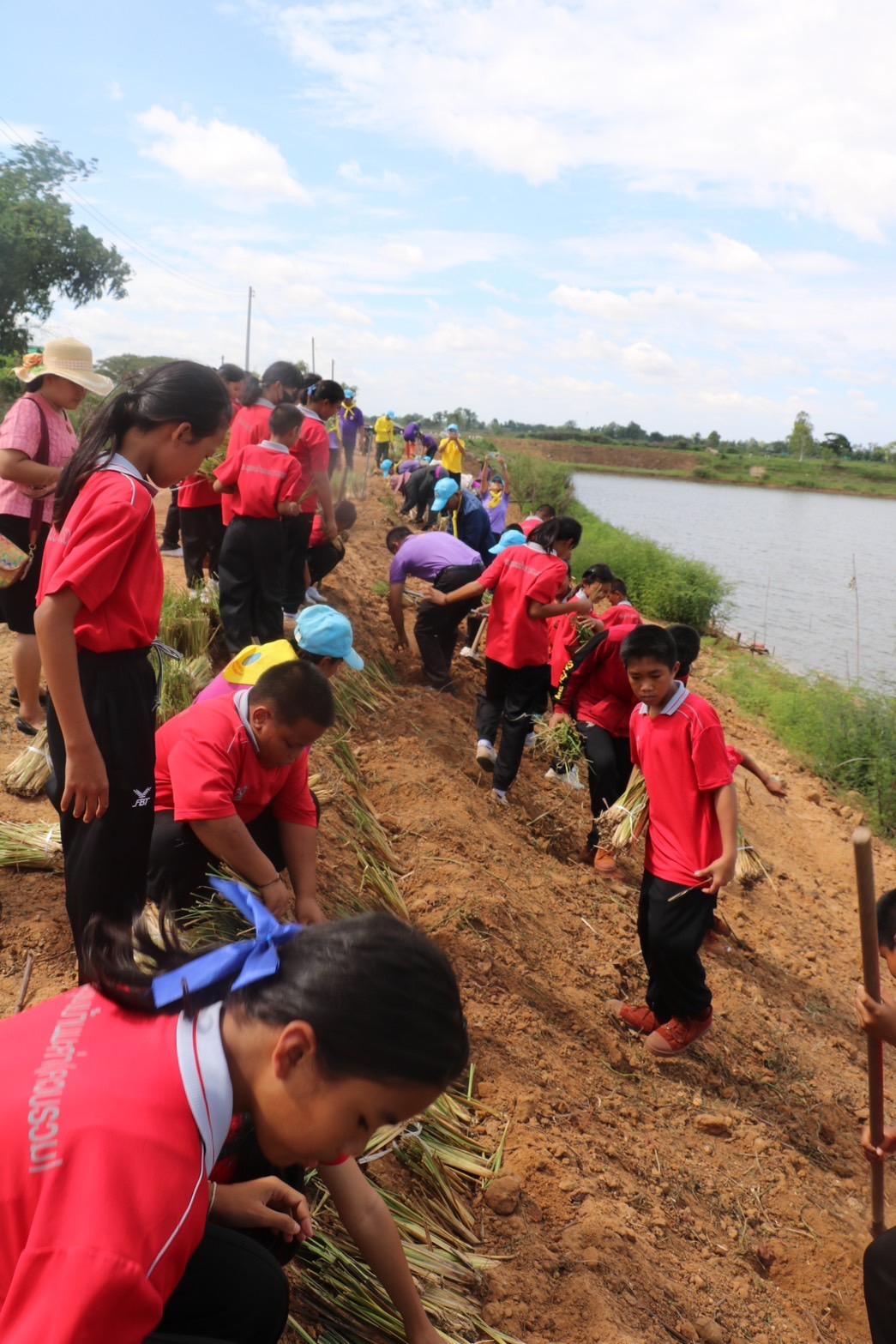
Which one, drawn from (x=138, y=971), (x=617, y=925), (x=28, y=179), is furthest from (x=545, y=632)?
(x=28, y=179)

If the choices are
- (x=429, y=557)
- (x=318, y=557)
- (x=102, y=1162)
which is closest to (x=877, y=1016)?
(x=102, y=1162)

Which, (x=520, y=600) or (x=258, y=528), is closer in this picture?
(x=258, y=528)

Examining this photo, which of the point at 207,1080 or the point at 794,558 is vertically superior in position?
the point at 207,1080

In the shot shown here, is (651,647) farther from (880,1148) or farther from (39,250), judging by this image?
(39,250)

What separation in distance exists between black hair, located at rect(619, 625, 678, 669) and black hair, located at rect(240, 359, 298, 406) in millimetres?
3003

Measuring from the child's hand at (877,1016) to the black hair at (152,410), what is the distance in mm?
2183

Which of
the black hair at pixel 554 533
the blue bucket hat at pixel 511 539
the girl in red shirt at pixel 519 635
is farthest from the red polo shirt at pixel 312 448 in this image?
the blue bucket hat at pixel 511 539

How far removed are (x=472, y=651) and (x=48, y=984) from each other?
6.31m

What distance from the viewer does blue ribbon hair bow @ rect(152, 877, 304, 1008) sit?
1.30 m

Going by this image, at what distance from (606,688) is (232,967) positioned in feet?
15.7

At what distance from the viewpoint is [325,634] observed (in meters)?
3.92

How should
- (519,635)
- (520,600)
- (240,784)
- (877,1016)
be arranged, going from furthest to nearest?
(519,635), (520,600), (240,784), (877,1016)

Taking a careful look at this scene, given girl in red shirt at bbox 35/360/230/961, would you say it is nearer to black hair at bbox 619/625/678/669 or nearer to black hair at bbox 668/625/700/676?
black hair at bbox 619/625/678/669

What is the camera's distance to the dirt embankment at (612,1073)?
2775 mm
